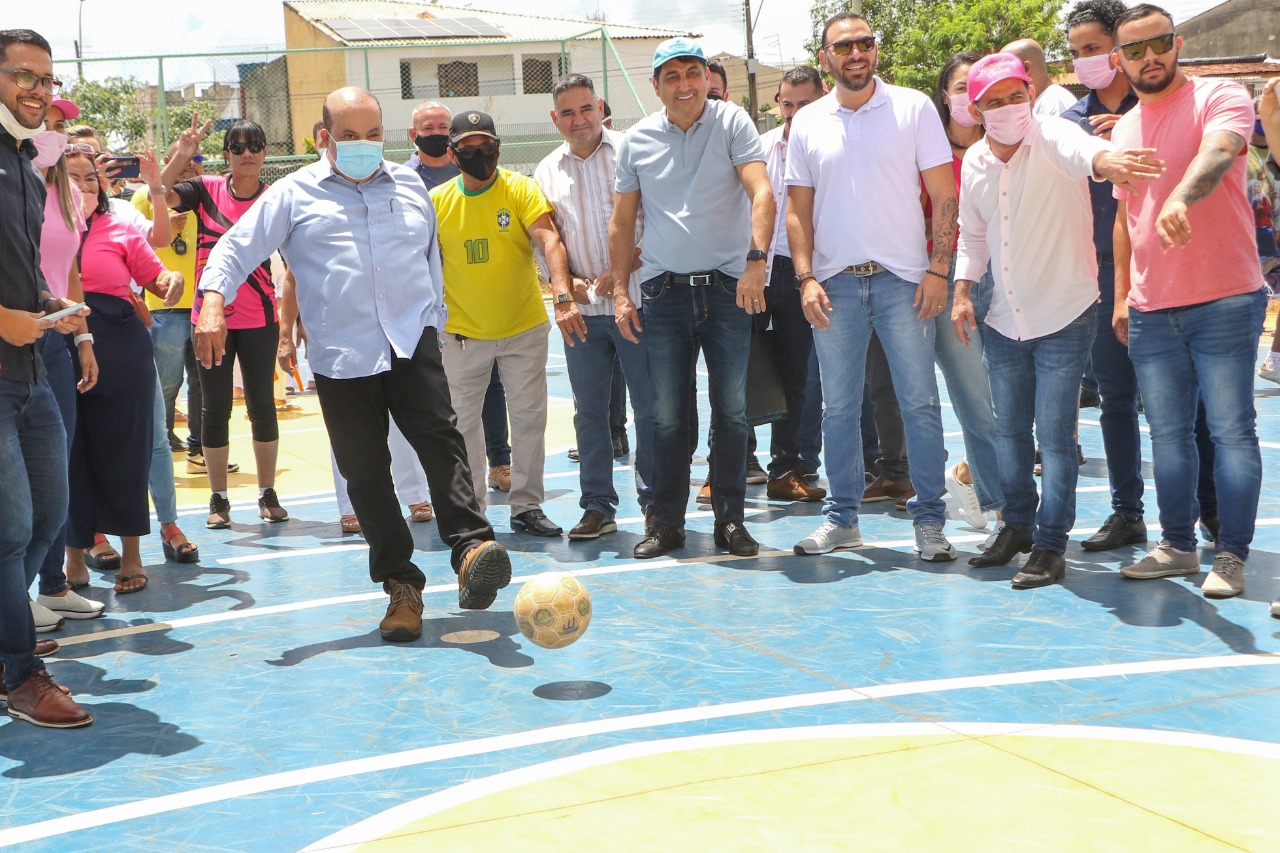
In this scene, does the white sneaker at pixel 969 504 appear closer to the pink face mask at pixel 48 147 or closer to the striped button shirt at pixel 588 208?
the striped button shirt at pixel 588 208

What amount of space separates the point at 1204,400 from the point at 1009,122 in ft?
4.74

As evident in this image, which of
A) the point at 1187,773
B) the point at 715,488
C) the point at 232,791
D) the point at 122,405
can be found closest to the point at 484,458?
the point at 715,488

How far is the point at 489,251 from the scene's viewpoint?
295 inches

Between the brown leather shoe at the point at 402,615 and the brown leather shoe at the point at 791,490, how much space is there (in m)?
3.11

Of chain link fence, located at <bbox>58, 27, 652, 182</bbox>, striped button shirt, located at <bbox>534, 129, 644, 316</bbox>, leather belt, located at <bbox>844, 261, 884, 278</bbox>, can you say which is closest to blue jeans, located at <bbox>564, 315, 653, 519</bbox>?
striped button shirt, located at <bbox>534, 129, 644, 316</bbox>

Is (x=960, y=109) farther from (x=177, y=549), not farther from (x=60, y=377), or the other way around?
(x=177, y=549)

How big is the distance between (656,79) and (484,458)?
2.48 m

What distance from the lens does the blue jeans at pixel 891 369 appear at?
21.3 ft

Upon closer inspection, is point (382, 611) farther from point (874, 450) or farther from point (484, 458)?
point (874, 450)

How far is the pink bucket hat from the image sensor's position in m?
5.75

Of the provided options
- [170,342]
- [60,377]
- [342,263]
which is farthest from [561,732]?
[170,342]

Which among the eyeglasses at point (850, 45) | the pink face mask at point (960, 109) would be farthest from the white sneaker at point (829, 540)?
the eyeglasses at point (850, 45)

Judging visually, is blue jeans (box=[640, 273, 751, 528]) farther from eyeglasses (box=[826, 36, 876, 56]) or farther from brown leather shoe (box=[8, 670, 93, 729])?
brown leather shoe (box=[8, 670, 93, 729])

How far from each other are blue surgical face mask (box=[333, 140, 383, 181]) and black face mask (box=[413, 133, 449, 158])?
235 cm
